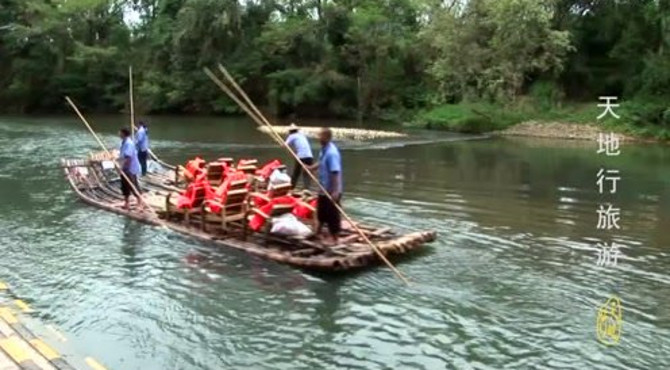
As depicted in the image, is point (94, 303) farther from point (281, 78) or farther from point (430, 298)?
point (281, 78)

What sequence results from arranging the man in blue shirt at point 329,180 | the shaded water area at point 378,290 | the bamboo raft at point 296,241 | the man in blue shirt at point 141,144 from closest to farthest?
1. the shaded water area at point 378,290
2. the bamboo raft at point 296,241
3. the man in blue shirt at point 329,180
4. the man in blue shirt at point 141,144

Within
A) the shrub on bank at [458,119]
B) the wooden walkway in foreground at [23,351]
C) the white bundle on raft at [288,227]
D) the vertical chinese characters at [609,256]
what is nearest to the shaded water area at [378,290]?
the vertical chinese characters at [609,256]

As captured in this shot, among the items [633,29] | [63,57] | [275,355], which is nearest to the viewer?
[275,355]

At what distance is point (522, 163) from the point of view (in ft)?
88.3

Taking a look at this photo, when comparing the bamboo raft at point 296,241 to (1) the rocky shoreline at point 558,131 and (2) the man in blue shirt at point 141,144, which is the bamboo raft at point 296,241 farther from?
(1) the rocky shoreline at point 558,131

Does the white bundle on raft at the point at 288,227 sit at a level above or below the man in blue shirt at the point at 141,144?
below

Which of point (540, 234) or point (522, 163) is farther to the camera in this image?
point (522, 163)

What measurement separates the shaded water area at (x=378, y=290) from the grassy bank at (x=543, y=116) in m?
20.7

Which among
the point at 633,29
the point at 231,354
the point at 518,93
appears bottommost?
the point at 231,354

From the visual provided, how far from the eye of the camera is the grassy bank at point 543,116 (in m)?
38.7

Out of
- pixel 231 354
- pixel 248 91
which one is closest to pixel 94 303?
pixel 231 354

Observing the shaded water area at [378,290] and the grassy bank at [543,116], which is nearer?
the shaded water area at [378,290]

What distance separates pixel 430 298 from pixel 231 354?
3.13 m

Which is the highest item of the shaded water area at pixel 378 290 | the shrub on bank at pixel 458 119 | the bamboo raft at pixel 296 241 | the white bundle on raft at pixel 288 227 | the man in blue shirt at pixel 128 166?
the shrub on bank at pixel 458 119
